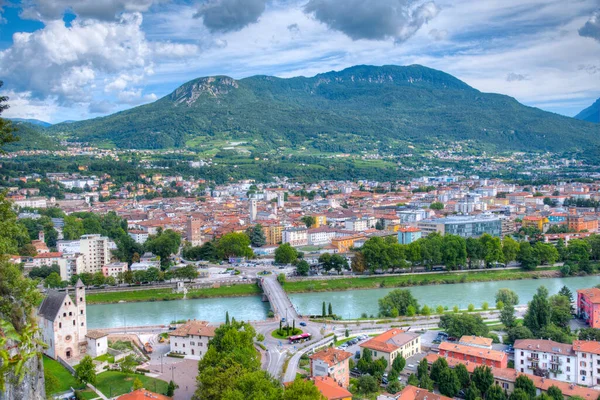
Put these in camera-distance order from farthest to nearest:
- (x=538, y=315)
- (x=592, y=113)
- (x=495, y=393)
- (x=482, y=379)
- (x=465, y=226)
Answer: (x=592, y=113)
(x=465, y=226)
(x=538, y=315)
(x=482, y=379)
(x=495, y=393)

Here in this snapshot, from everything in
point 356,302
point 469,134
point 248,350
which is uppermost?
point 469,134

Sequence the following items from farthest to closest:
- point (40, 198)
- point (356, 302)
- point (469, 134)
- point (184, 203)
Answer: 1. point (469, 134)
2. point (184, 203)
3. point (40, 198)
4. point (356, 302)

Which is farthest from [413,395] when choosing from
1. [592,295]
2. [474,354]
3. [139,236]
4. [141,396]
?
[139,236]

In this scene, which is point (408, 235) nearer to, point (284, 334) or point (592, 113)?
point (284, 334)

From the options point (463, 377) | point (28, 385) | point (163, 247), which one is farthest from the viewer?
point (163, 247)

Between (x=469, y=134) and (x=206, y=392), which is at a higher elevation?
(x=469, y=134)

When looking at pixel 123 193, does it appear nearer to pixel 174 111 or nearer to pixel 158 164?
pixel 158 164

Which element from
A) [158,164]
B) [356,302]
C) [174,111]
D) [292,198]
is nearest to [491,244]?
[356,302]
